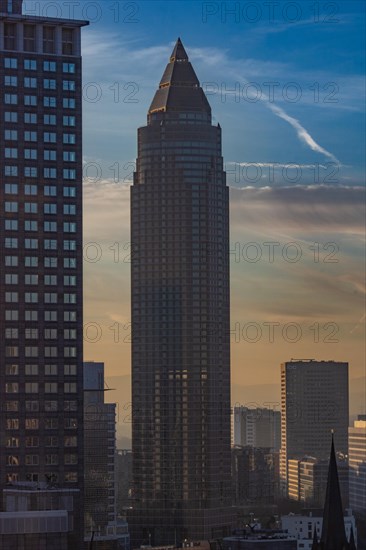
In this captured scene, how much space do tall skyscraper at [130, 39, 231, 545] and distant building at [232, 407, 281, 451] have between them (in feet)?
25.7

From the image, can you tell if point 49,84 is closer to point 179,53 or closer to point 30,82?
point 30,82

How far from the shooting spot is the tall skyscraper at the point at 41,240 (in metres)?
99.2

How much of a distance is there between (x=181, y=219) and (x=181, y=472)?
26.8m

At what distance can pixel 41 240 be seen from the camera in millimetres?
100688

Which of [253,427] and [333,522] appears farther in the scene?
[253,427]

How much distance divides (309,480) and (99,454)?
33.1 metres

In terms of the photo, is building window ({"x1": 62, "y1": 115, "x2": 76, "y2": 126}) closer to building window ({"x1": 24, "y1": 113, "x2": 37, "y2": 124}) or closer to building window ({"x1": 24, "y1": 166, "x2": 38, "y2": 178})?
building window ({"x1": 24, "y1": 113, "x2": 37, "y2": 124})

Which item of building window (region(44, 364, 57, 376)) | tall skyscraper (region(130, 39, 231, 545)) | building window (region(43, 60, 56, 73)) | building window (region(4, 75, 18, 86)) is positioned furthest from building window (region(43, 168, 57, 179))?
tall skyscraper (region(130, 39, 231, 545))

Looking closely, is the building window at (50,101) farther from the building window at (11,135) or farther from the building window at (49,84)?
the building window at (11,135)

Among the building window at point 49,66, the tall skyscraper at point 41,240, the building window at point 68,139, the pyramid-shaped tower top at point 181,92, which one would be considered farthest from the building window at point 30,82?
the pyramid-shaped tower top at point 181,92

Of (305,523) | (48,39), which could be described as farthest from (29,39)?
(305,523)

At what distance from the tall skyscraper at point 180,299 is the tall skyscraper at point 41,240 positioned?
226ft

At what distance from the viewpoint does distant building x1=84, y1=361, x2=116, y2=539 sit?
5827 inches

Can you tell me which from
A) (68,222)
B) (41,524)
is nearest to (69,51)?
(68,222)
